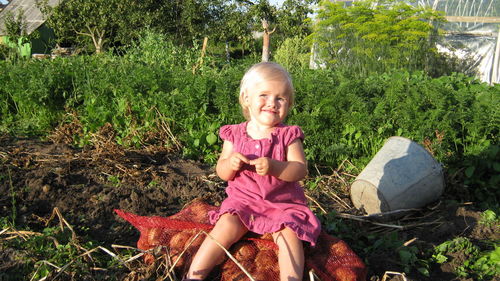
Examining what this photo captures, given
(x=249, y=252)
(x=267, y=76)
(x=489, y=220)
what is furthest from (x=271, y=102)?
(x=489, y=220)

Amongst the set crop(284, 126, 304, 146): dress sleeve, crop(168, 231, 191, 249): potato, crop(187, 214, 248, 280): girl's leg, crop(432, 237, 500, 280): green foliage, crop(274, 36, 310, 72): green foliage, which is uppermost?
crop(284, 126, 304, 146): dress sleeve

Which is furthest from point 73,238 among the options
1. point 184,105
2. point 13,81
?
point 13,81

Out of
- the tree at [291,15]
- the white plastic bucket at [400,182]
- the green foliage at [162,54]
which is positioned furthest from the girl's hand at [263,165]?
the tree at [291,15]

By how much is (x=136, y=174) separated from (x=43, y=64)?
3369mm

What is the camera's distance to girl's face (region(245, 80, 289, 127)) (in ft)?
8.31

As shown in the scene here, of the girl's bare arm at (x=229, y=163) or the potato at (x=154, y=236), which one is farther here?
the potato at (x=154, y=236)

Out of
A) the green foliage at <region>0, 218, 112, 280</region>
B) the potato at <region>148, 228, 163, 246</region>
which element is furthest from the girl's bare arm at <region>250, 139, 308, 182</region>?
the green foliage at <region>0, 218, 112, 280</region>

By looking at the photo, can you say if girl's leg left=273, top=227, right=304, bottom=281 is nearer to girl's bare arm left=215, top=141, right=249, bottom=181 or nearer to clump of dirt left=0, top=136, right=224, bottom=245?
girl's bare arm left=215, top=141, right=249, bottom=181

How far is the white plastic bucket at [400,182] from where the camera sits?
380cm

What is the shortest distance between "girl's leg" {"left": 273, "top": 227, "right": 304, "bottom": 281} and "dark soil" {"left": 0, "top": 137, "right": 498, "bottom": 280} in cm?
47

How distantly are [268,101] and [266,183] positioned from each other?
435 millimetres

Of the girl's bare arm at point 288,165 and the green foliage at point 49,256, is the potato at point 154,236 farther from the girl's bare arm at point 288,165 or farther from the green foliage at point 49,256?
the girl's bare arm at point 288,165

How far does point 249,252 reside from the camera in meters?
2.54

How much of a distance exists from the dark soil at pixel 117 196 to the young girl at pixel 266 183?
537 millimetres
